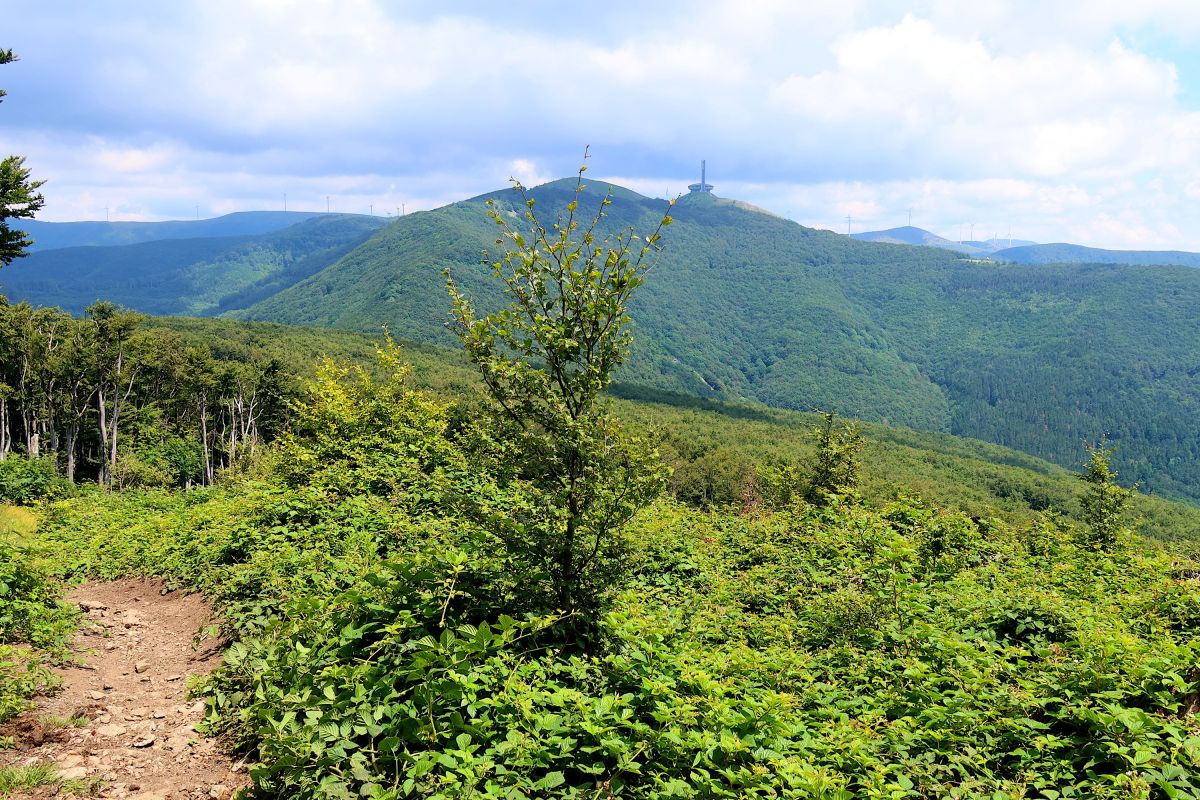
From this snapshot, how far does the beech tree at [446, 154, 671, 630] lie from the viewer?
5684mm

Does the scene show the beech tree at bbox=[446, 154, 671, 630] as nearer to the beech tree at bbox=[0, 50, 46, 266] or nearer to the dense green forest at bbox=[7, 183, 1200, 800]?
the dense green forest at bbox=[7, 183, 1200, 800]

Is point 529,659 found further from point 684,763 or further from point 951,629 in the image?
point 951,629

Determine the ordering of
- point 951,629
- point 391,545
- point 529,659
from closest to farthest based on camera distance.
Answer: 1. point 529,659
2. point 951,629
3. point 391,545

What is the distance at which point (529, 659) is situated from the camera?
5609mm

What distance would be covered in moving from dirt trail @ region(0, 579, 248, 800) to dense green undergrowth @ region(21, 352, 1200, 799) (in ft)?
1.23

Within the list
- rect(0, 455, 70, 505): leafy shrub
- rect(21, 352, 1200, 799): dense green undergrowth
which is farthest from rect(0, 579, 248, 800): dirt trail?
rect(0, 455, 70, 505): leafy shrub

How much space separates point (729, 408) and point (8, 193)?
546 feet

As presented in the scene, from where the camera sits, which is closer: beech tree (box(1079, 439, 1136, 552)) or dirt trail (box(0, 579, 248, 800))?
dirt trail (box(0, 579, 248, 800))

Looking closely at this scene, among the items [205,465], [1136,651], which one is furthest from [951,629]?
[205,465]

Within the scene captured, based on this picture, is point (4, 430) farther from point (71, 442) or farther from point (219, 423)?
point (219, 423)

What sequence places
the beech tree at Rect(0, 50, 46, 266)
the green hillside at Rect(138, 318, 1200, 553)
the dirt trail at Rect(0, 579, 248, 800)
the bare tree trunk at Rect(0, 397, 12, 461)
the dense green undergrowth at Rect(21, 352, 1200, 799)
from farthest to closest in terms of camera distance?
the green hillside at Rect(138, 318, 1200, 553) → the bare tree trunk at Rect(0, 397, 12, 461) → the beech tree at Rect(0, 50, 46, 266) → the dirt trail at Rect(0, 579, 248, 800) → the dense green undergrowth at Rect(21, 352, 1200, 799)

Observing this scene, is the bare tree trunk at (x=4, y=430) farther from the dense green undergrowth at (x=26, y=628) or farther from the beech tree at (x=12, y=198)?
the dense green undergrowth at (x=26, y=628)

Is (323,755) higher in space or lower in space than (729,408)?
higher

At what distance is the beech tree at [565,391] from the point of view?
5.68m
